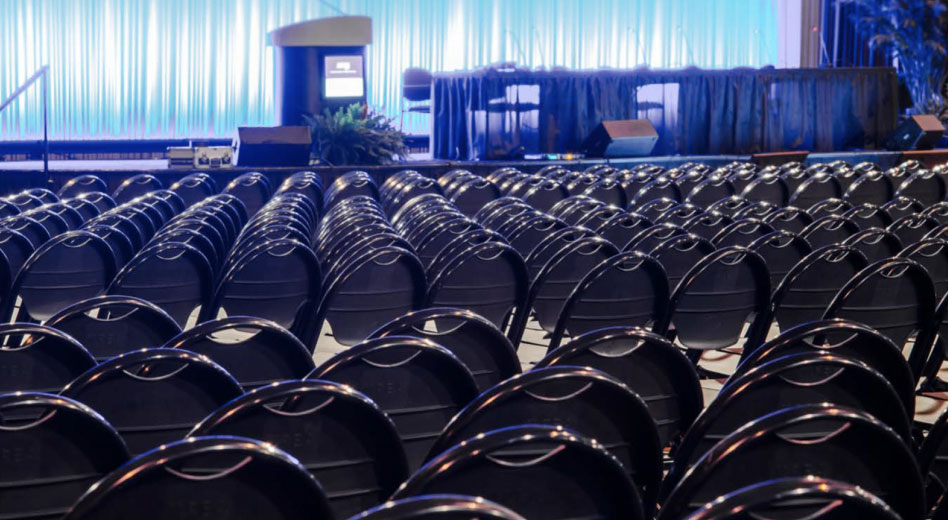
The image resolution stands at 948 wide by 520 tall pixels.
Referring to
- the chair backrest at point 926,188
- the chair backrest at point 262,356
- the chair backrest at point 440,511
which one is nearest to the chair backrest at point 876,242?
the chair backrest at point 262,356

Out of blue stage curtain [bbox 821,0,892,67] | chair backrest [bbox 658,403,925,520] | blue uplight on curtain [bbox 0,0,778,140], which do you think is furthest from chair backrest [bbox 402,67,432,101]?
chair backrest [bbox 658,403,925,520]

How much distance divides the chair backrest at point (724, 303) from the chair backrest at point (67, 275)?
288cm

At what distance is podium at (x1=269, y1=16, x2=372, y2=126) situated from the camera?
565 inches

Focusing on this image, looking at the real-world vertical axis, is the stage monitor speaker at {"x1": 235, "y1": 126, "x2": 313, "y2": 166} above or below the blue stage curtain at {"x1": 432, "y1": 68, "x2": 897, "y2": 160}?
below

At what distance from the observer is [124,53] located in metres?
20.1

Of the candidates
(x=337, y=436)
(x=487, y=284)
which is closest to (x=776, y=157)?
(x=487, y=284)

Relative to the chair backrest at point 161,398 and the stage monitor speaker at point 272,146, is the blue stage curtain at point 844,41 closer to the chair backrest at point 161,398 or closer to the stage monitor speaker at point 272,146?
the stage monitor speaker at point 272,146

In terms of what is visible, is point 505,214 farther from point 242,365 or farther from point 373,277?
point 242,365

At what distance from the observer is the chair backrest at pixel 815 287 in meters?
4.69

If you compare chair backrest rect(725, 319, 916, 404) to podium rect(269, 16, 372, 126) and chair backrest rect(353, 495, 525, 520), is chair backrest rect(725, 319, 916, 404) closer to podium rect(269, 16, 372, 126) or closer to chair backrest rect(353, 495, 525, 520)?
chair backrest rect(353, 495, 525, 520)

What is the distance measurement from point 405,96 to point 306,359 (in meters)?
16.1

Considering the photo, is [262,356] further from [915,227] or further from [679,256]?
[915,227]

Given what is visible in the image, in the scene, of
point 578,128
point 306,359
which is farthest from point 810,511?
point 578,128

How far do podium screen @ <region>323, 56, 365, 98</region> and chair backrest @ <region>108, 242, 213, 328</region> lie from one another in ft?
32.2
